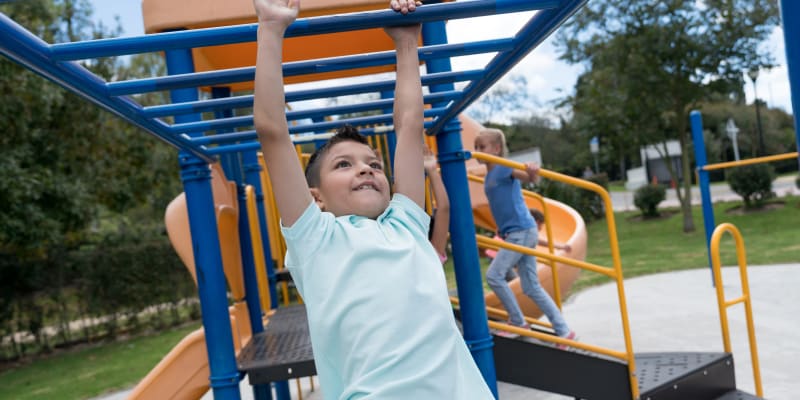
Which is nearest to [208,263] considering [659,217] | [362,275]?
[362,275]

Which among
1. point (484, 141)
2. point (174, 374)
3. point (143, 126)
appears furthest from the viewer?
point (484, 141)

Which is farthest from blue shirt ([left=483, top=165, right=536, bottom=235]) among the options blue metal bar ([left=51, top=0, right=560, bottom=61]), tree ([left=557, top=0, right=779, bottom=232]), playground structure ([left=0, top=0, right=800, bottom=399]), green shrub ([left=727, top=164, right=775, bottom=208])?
green shrub ([left=727, top=164, right=775, bottom=208])

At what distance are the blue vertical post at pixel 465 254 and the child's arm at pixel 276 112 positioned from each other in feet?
4.58

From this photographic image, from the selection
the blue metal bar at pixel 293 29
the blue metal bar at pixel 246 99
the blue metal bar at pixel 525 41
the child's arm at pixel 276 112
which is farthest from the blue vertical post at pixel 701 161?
the child's arm at pixel 276 112

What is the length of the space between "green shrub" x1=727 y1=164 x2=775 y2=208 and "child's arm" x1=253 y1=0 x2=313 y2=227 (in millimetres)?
16882

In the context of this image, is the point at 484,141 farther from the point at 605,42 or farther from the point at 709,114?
the point at 709,114

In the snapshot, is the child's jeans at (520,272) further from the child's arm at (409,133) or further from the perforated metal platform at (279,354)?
the child's arm at (409,133)

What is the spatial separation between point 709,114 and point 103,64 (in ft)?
103

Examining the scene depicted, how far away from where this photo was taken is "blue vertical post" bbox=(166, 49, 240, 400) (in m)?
2.67

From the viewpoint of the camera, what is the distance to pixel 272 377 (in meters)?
2.96

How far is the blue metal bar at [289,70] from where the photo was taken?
1.52 m

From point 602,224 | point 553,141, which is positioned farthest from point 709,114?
point 602,224

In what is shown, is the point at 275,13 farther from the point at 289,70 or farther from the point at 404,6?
the point at 289,70

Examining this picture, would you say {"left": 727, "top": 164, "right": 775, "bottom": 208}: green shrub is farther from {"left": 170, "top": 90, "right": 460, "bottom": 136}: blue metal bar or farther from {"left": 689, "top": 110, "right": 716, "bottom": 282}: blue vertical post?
{"left": 170, "top": 90, "right": 460, "bottom": 136}: blue metal bar
